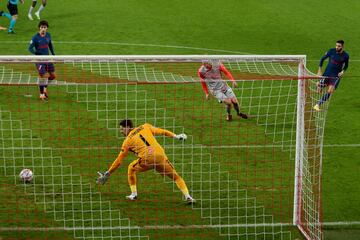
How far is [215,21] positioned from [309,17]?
12.4ft

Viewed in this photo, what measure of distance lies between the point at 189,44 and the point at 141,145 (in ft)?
44.2

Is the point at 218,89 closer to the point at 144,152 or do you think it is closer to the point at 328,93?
the point at 328,93

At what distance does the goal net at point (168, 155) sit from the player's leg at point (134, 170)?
22cm

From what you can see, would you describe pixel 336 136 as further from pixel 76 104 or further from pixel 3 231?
pixel 3 231

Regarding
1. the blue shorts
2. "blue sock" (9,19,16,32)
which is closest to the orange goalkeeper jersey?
the blue shorts

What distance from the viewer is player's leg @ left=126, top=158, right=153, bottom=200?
1670 centimetres

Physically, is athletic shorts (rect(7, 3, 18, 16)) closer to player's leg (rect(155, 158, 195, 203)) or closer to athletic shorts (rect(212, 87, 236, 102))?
athletic shorts (rect(212, 87, 236, 102))

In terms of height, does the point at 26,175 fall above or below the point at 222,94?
below

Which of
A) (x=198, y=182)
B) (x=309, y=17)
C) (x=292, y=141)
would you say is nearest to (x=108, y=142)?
(x=198, y=182)

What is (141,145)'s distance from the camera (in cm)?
1650

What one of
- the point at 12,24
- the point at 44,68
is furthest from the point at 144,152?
the point at 12,24

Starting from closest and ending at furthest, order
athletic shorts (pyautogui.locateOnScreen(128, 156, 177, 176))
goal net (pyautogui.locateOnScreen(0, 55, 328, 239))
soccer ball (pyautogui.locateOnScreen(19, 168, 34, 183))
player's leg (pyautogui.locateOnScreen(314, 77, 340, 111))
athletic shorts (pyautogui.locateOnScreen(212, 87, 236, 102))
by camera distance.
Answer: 1. goal net (pyautogui.locateOnScreen(0, 55, 328, 239))
2. athletic shorts (pyautogui.locateOnScreen(128, 156, 177, 176))
3. player's leg (pyautogui.locateOnScreen(314, 77, 340, 111))
4. soccer ball (pyautogui.locateOnScreen(19, 168, 34, 183))
5. athletic shorts (pyautogui.locateOnScreen(212, 87, 236, 102))

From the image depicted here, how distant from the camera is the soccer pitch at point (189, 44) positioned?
663 inches

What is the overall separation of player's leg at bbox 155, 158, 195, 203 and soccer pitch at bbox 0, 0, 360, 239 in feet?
0.98
